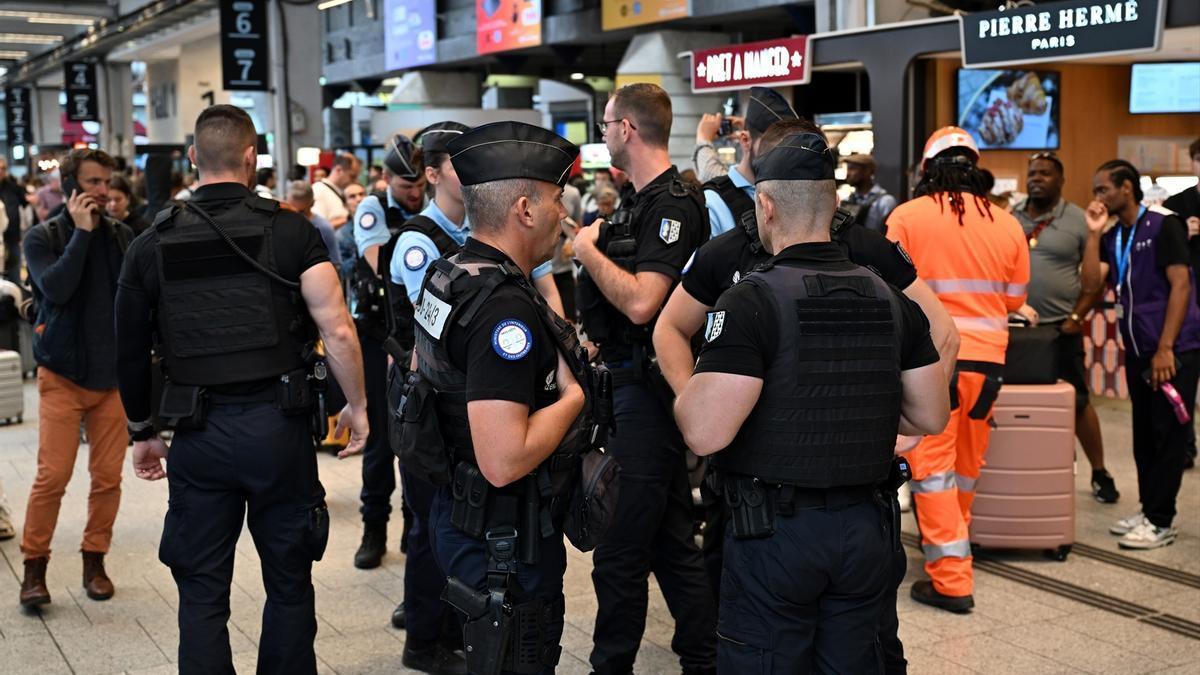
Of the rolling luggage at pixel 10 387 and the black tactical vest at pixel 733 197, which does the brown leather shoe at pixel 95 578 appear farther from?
the rolling luggage at pixel 10 387

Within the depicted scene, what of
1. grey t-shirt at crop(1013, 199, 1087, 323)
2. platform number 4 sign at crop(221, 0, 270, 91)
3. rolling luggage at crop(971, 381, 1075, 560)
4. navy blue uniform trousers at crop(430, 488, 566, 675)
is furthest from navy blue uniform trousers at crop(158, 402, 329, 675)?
platform number 4 sign at crop(221, 0, 270, 91)

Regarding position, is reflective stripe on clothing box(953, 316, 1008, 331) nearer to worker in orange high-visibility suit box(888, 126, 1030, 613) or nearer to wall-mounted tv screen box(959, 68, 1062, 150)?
worker in orange high-visibility suit box(888, 126, 1030, 613)

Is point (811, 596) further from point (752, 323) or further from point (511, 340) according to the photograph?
point (511, 340)

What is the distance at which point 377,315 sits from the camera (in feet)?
17.3

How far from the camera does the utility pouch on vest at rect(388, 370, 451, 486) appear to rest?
106 inches

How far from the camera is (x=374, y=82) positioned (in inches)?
995

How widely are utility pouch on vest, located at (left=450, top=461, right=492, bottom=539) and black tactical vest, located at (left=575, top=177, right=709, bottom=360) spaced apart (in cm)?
123

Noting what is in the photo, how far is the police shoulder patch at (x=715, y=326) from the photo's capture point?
2.70m

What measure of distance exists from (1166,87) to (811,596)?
8.18 metres

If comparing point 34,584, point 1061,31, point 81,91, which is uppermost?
point 81,91

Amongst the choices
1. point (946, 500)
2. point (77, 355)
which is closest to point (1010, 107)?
point (946, 500)

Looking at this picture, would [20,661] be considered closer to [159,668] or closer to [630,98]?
[159,668]

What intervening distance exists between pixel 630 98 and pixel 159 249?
4.95ft

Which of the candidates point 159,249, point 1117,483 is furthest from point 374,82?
point 159,249
